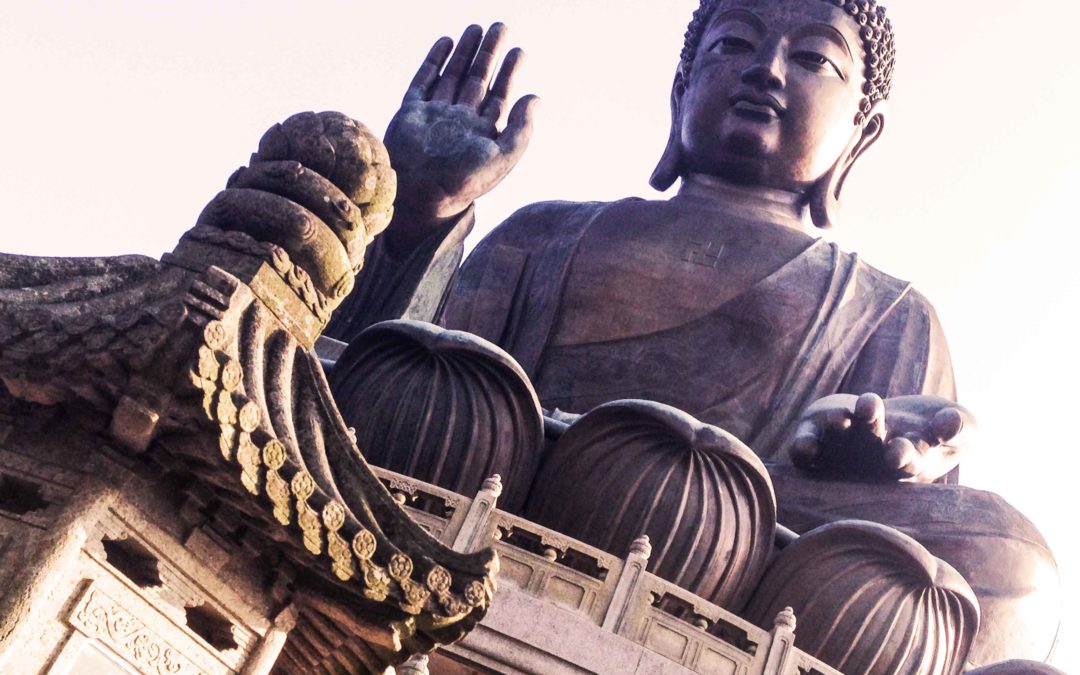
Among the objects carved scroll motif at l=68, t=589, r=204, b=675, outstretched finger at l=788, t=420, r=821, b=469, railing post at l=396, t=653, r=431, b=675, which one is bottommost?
railing post at l=396, t=653, r=431, b=675

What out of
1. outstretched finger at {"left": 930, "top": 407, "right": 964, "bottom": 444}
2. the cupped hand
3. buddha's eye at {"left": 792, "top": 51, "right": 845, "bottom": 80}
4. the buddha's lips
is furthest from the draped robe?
buddha's eye at {"left": 792, "top": 51, "right": 845, "bottom": 80}

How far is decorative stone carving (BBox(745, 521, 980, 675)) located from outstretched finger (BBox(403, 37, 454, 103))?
332 cm

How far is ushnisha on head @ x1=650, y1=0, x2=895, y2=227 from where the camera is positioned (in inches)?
405

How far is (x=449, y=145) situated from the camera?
8.38 metres

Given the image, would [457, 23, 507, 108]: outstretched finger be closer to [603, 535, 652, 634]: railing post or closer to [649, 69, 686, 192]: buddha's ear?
[649, 69, 686, 192]: buddha's ear

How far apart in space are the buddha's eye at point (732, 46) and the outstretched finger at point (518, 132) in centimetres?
254

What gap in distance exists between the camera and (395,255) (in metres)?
8.70

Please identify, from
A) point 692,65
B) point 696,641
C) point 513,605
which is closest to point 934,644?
point 696,641

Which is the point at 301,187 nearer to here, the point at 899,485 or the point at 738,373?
the point at 899,485

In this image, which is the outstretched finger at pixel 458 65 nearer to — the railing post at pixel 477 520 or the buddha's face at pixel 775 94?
the buddha's face at pixel 775 94

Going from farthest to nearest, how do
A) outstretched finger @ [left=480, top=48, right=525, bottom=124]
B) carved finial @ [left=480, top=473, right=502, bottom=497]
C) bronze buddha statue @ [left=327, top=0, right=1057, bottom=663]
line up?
1. outstretched finger @ [left=480, top=48, right=525, bottom=124]
2. bronze buddha statue @ [left=327, top=0, right=1057, bottom=663]
3. carved finial @ [left=480, top=473, right=502, bottom=497]

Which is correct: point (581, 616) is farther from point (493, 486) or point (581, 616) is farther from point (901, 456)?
point (901, 456)

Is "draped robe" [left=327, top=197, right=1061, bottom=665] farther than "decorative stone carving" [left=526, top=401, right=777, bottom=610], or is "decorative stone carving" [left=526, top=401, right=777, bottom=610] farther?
"draped robe" [left=327, top=197, right=1061, bottom=665]

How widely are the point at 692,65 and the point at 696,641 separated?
19.3 feet
